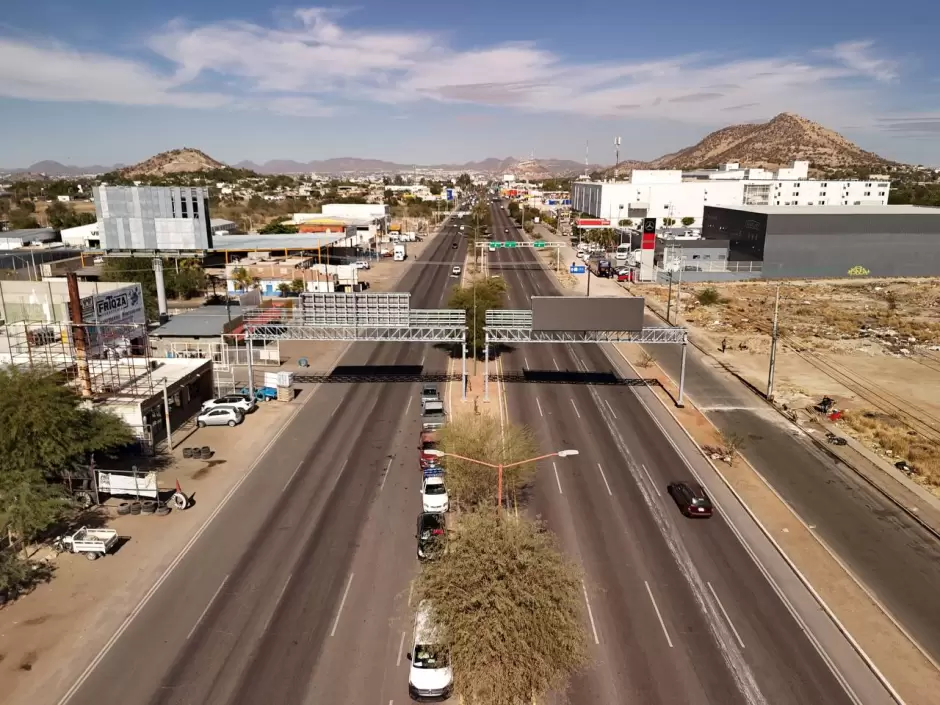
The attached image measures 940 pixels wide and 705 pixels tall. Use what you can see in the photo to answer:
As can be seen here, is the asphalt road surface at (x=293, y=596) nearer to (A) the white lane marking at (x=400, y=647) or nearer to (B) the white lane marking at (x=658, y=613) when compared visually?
(A) the white lane marking at (x=400, y=647)

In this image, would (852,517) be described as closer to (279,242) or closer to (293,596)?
(293,596)

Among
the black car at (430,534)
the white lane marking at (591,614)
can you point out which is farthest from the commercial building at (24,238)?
the white lane marking at (591,614)

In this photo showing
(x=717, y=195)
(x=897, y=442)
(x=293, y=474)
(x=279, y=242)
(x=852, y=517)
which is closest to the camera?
(x=852, y=517)

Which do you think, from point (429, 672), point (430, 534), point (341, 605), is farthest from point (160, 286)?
point (429, 672)

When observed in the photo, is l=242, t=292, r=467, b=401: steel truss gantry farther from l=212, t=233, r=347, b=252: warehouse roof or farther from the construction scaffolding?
l=212, t=233, r=347, b=252: warehouse roof

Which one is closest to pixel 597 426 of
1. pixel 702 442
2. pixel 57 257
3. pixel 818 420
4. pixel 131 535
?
pixel 702 442

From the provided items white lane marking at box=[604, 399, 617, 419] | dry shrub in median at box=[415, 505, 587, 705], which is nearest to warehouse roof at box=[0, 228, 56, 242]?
white lane marking at box=[604, 399, 617, 419]
